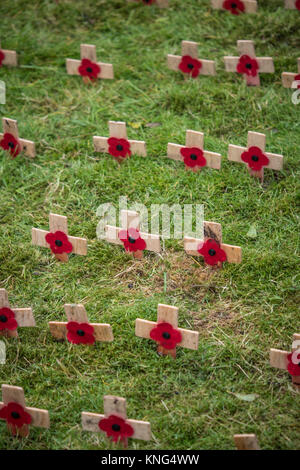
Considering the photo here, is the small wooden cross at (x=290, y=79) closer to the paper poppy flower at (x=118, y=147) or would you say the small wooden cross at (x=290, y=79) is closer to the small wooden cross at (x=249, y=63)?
the small wooden cross at (x=249, y=63)

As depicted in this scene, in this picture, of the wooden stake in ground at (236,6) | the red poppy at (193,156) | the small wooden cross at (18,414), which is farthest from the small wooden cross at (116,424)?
the wooden stake in ground at (236,6)

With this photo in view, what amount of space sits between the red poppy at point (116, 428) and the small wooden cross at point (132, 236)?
1060 mm

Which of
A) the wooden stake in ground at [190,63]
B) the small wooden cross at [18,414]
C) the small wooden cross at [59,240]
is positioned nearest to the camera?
the small wooden cross at [18,414]

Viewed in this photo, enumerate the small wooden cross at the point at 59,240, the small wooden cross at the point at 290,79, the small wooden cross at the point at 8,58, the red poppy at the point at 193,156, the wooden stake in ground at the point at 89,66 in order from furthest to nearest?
the small wooden cross at the point at 8,58
the wooden stake in ground at the point at 89,66
the small wooden cross at the point at 290,79
the red poppy at the point at 193,156
the small wooden cross at the point at 59,240

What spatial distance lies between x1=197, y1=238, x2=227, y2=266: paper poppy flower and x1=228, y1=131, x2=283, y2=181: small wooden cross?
72 cm

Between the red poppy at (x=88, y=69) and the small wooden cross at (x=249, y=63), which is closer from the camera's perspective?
the small wooden cross at (x=249, y=63)

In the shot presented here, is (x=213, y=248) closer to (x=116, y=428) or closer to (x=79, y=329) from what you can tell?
(x=79, y=329)

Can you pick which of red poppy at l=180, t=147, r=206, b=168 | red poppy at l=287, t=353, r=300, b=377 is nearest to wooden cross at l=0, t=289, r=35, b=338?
red poppy at l=287, t=353, r=300, b=377

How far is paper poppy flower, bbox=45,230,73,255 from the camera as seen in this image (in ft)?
11.1

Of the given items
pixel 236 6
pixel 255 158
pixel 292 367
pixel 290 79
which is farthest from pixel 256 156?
pixel 236 6

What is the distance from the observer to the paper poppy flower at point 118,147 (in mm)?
3883

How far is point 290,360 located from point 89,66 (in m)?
2.70

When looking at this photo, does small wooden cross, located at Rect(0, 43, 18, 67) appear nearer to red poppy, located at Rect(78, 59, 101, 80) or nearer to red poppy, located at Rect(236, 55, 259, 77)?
red poppy, located at Rect(78, 59, 101, 80)

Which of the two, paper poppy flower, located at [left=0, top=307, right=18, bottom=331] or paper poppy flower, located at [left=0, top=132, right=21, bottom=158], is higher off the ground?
paper poppy flower, located at [left=0, top=132, right=21, bottom=158]
